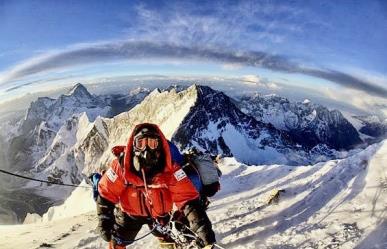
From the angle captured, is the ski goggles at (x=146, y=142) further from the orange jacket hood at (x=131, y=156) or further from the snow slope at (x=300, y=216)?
the snow slope at (x=300, y=216)

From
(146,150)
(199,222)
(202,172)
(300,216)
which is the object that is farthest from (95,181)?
(300,216)

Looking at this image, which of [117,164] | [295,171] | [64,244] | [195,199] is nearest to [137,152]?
[117,164]

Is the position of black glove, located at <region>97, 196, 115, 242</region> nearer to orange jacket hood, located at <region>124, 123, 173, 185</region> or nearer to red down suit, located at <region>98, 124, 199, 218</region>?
red down suit, located at <region>98, 124, 199, 218</region>

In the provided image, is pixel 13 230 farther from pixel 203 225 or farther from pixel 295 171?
pixel 203 225

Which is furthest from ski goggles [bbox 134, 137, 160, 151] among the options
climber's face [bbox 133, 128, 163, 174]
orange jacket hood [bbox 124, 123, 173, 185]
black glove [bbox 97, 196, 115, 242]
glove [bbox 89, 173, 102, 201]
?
glove [bbox 89, 173, 102, 201]

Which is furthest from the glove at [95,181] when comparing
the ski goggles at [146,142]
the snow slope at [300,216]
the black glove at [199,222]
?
the snow slope at [300,216]

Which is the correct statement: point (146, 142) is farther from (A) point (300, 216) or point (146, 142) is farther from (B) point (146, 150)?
(A) point (300, 216)
